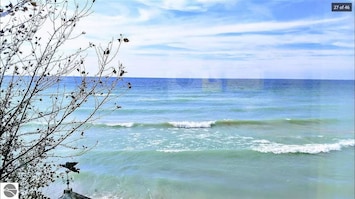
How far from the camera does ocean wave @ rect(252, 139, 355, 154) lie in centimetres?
214

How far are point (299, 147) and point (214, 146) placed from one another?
Result: 0.53 metres

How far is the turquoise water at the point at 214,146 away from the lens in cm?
192

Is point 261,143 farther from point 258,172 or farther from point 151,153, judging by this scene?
point 151,153

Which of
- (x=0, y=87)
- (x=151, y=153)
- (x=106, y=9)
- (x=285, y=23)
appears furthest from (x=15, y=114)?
(x=285, y=23)

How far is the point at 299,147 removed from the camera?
219 centimetres

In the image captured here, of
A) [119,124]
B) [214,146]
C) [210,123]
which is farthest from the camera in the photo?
[210,123]

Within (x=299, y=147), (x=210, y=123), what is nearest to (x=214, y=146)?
(x=210, y=123)

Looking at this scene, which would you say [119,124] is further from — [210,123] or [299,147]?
[299,147]

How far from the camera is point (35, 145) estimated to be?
155cm

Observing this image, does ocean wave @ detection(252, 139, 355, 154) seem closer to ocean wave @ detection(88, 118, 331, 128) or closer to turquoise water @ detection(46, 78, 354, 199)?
turquoise water @ detection(46, 78, 354, 199)

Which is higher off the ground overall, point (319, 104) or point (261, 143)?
point (319, 104)

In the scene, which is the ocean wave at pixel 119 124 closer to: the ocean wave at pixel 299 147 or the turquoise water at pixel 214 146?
the turquoise water at pixel 214 146

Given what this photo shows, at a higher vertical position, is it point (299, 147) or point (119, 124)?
point (119, 124)

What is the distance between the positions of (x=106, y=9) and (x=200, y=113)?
35.4 inches
